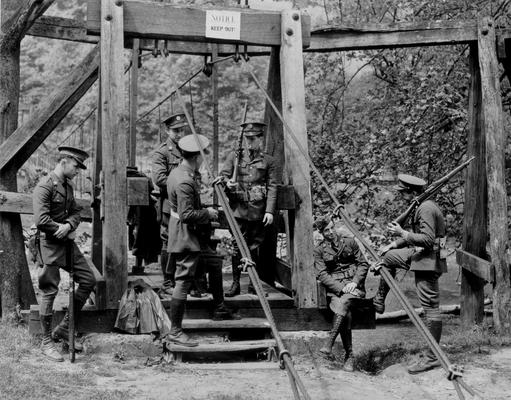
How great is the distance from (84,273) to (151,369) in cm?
107

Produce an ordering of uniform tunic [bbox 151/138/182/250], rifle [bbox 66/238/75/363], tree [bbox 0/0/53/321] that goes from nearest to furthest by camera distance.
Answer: rifle [bbox 66/238/75/363] < uniform tunic [bbox 151/138/182/250] < tree [bbox 0/0/53/321]

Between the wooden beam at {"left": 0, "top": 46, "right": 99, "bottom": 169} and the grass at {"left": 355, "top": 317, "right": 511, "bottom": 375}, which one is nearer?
the grass at {"left": 355, "top": 317, "right": 511, "bottom": 375}

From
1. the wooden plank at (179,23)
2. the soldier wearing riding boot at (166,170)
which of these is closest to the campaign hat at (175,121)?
the soldier wearing riding boot at (166,170)

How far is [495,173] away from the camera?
27.8 ft

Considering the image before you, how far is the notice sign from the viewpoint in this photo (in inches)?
302

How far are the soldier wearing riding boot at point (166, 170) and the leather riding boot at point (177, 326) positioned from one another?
83 cm

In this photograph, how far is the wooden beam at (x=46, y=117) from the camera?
8500mm

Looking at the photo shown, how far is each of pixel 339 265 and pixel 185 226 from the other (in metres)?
1.63

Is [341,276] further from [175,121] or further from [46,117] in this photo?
[46,117]

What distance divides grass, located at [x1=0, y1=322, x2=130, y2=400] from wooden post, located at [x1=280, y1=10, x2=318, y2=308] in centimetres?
229

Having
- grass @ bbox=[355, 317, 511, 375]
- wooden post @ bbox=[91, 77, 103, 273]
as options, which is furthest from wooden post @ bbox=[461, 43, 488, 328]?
wooden post @ bbox=[91, 77, 103, 273]

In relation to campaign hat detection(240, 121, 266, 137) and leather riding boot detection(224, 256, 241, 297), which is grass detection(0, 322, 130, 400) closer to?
leather riding boot detection(224, 256, 241, 297)

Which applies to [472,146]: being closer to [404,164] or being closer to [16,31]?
[404,164]

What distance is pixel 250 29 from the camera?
785 centimetres
